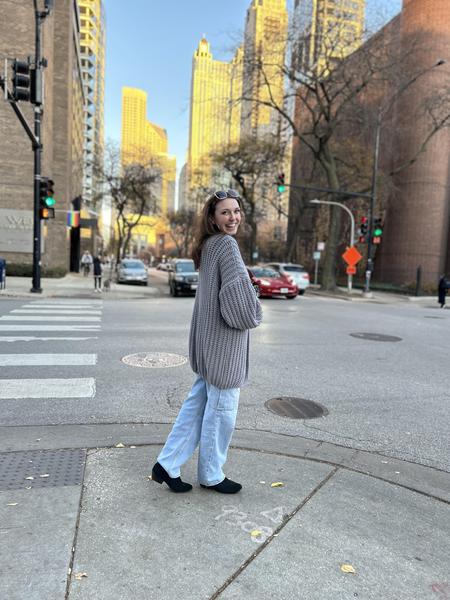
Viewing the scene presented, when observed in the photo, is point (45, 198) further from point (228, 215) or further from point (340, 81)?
point (340, 81)

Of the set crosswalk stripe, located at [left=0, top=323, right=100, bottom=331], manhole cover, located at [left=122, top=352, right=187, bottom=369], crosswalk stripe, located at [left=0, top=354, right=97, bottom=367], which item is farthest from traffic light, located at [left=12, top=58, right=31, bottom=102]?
manhole cover, located at [left=122, top=352, right=187, bottom=369]

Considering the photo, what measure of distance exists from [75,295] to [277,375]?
1264 cm

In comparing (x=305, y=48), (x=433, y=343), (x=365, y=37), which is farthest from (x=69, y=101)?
(x=433, y=343)

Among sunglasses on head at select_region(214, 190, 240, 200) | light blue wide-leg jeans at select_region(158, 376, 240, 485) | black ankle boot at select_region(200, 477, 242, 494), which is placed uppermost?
sunglasses on head at select_region(214, 190, 240, 200)

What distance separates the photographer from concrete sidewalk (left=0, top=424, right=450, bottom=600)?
2137 mm

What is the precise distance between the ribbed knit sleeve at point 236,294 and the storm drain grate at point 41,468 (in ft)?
4.97

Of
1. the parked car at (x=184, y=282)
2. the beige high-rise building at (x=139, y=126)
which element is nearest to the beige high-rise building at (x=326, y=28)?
the parked car at (x=184, y=282)

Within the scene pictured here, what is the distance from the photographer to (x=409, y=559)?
2.40 meters

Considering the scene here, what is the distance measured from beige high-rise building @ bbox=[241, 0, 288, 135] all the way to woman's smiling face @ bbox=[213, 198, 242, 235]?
26.0 m

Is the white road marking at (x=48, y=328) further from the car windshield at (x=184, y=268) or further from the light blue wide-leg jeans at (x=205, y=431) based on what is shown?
the car windshield at (x=184, y=268)

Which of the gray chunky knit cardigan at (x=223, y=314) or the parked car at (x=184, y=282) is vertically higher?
the gray chunky knit cardigan at (x=223, y=314)

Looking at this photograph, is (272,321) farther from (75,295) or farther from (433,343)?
(75,295)

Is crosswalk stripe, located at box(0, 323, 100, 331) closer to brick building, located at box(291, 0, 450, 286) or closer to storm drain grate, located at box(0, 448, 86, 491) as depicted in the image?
storm drain grate, located at box(0, 448, 86, 491)

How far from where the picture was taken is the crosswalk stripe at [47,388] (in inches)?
195
